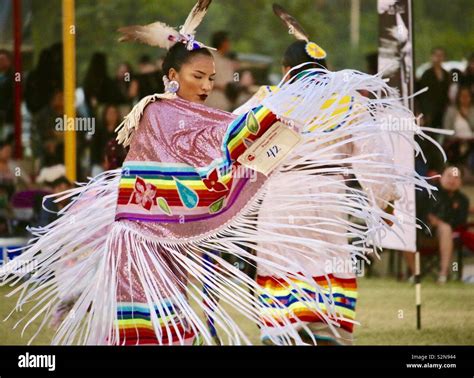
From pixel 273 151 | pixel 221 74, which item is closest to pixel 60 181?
pixel 221 74

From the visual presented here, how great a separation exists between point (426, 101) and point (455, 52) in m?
0.61

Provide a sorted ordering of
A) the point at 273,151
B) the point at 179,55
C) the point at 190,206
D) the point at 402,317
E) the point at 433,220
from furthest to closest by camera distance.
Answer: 1. the point at 433,220
2. the point at 402,317
3. the point at 179,55
4. the point at 190,206
5. the point at 273,151

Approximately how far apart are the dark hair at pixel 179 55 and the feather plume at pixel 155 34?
0.12ft

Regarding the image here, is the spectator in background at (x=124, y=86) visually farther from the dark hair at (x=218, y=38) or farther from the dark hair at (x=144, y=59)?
the dark hair at (x=218, y=38)

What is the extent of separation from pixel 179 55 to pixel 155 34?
0.64 ft

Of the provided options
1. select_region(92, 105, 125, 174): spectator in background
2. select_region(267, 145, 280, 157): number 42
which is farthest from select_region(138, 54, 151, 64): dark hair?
select_region(267, 145, 280, 157): number 42

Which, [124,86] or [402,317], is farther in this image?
[124,86]

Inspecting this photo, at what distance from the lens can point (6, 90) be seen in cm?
821

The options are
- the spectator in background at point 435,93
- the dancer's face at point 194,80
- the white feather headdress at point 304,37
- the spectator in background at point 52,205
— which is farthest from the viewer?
the spectator in background at point 435,93

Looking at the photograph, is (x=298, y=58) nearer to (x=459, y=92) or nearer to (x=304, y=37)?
(x=304, y=37)

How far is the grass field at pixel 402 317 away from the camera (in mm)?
6285

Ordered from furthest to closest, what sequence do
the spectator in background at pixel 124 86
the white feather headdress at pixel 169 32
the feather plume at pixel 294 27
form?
1. the spectator in background at pixel 124 86
2. the feather plume at pixel 294 27
3. the white feather headdress at pixel 169 32

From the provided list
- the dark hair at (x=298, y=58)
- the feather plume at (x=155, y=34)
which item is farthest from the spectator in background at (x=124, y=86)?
the feather plume at (x=155, y=34)

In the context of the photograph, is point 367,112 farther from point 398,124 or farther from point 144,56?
point 144,56
